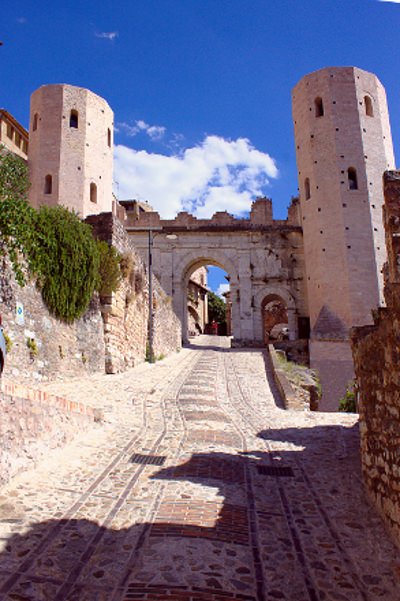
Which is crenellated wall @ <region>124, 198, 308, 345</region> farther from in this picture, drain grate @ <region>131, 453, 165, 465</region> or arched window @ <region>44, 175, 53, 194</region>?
drain grate @ <region>131, 453, 165, 465</region>

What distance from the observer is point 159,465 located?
17.4 feet

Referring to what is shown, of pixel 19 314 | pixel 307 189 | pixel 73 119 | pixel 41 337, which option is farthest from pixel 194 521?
pixel 73 119

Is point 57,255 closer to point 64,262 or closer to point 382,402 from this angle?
point 64,262

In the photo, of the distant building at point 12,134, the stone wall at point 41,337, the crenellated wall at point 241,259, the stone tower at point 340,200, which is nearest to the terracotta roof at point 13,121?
the distant building at point 12,134

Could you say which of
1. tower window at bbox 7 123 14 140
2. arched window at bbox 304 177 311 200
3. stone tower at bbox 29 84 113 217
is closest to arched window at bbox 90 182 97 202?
stone tower at bbox 29 84 113 217

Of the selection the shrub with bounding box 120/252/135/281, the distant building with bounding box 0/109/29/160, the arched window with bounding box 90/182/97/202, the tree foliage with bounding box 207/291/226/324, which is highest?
the distant building with bounding box 0/109/29/160

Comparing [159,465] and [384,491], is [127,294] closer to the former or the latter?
[159,465]

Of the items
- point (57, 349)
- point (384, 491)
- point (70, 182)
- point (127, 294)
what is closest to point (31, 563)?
point (384, 491)

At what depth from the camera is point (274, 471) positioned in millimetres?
5395

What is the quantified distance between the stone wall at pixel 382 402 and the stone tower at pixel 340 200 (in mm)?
18957

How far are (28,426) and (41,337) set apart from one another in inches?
174

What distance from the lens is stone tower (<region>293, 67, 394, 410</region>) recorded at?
80.0 ft

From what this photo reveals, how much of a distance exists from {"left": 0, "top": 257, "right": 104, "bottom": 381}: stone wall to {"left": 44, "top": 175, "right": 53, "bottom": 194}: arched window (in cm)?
1624

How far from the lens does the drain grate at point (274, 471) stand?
5.27 m
